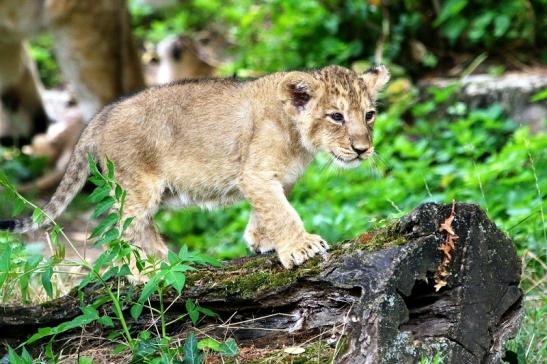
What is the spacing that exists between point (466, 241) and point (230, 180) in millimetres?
1758

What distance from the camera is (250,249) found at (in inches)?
215

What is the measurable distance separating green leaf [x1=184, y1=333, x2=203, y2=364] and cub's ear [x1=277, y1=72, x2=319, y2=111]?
1570 millimetres

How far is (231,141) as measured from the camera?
5.31 metres

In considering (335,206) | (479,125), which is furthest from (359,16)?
(335,206)

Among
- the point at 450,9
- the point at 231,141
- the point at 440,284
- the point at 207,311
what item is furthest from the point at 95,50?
the point at 440,284

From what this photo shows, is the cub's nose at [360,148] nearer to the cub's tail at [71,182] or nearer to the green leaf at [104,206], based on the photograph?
the green leaf at [104,206]

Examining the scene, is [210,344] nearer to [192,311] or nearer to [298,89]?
[192,311]

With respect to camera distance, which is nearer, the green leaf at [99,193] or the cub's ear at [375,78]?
the green leaf at [99,193]

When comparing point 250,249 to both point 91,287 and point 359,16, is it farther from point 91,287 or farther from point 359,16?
Result: point 359,16

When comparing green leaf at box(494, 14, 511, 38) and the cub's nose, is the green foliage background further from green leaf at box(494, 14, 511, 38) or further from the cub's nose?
the cub's nose

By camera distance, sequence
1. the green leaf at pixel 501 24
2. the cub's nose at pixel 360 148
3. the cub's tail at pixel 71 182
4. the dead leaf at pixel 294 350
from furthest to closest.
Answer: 1. the green leaf at pixel 501 24
2. the cub's tail at pixel 71 182
3. the cub's nose at pixel 360 148
4. the dead leaf at pixel 294 350

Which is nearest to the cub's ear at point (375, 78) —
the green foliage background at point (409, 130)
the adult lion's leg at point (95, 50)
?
the green foliage background at point (409, 130)

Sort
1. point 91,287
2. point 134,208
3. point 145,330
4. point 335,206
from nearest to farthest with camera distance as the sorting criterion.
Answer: point 145,330
point 91,287
point 134,208
point 335,206

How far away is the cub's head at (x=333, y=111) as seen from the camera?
4.86 m
